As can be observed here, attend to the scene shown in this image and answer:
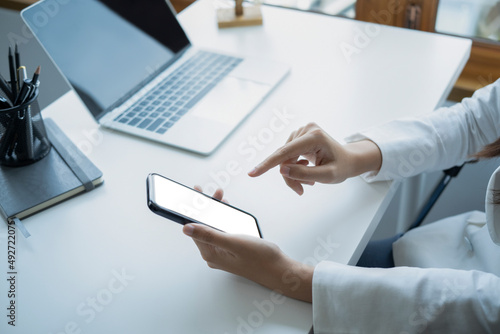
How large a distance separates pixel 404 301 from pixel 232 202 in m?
0.30

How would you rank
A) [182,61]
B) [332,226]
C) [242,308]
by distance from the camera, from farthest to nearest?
[182,61] → [332,226] → [242,308]

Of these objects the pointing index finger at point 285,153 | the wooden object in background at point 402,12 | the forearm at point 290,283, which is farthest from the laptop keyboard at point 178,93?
the wooden object in background at point 402,12

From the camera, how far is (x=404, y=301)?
666mm

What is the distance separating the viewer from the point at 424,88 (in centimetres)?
105

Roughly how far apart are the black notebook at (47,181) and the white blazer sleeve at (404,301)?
43cm

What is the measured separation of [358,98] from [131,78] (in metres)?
0.46

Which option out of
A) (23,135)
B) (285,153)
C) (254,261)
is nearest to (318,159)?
(285,153)

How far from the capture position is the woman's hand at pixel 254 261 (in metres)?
0.68

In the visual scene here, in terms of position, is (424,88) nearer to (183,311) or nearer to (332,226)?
(332,226)

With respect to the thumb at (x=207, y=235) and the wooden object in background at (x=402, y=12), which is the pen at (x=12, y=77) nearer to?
the thumb at (x=207, y=235)

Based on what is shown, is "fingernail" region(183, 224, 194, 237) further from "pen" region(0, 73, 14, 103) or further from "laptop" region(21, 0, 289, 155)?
"pen" region(0, 73, 14, 103)

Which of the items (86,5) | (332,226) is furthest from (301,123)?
(86,5)

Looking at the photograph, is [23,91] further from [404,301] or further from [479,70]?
[479,70]

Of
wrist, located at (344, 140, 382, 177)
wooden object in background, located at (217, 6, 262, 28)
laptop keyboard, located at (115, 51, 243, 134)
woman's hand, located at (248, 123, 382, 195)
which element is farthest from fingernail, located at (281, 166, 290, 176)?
wooden object in background, located at (217, 6, 262, 28)
